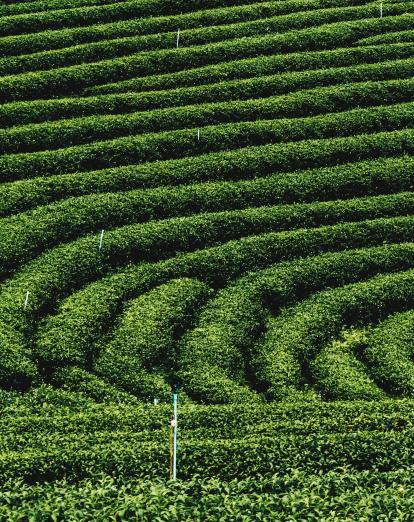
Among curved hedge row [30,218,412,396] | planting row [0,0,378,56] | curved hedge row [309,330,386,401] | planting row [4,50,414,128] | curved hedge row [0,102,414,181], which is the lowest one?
curved hedge row [309,330,386,401]

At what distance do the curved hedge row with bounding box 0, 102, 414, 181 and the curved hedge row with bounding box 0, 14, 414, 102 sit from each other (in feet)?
13.9

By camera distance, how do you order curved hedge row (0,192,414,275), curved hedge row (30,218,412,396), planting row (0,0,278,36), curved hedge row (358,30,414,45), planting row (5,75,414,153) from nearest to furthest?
curved hedge row (30,218,412,396) → curved hedge row (0,192,414,275) → planting row (5,75,414,153) → curved hedge row (358,30,414,45) → planting row (0,0,278,36)

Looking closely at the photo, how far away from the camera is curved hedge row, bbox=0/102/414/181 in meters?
27.3

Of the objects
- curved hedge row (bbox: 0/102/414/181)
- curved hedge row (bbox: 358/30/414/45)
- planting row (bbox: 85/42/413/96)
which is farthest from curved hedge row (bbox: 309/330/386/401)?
curved hedge row (bbox: 358/30/414/45)

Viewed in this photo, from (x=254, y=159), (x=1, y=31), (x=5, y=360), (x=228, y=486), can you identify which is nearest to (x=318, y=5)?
(x=254, y=159)

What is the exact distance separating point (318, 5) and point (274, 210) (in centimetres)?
1455

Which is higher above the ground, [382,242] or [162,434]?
[382,242]

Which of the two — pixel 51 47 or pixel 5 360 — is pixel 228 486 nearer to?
pixel 5 360

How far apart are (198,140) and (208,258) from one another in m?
6.16

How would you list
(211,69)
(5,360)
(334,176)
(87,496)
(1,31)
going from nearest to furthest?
(87,496) < (5,360) < (334,176) < (211,69) < (1,31)

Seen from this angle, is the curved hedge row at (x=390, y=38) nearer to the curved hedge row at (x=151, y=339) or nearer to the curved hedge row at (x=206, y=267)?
the curved hedge row at (x=206, y=267)

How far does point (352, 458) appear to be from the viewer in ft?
55.5

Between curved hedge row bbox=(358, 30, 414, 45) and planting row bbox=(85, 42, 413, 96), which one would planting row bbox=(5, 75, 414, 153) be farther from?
curved hedge row bbox=(358, 30, 414, 45)

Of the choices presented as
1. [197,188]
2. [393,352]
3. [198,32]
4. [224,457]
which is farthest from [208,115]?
[224,457]
